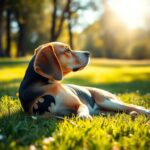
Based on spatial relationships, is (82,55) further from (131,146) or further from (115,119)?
(131,146)

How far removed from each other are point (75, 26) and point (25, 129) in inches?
2019

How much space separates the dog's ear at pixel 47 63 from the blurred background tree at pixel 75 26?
32.4m

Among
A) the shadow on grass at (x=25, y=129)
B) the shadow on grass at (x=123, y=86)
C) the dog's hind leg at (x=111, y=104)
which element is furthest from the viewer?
the shadow on grass at (x=123, y=86)

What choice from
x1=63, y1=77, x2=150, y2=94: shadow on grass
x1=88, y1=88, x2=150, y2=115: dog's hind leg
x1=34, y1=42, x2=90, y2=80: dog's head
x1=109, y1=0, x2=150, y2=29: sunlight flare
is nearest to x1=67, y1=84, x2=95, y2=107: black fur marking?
x1=88, y1=88, x2=150, y2=115: dog's hind leg

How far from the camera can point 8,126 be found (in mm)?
5668

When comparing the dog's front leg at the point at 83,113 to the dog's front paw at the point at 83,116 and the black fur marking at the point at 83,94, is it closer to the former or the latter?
the dog's front paw at the point at 83,116

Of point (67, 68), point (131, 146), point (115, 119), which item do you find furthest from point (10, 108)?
point (131, 146)

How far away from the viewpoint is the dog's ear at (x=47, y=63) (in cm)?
675

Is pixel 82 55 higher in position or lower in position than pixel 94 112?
higher

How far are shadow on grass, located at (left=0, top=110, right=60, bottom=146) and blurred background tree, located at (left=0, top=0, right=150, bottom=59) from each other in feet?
107

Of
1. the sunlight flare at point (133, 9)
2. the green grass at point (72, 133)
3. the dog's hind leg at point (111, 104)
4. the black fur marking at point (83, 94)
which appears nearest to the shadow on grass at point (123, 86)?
the dog's hind leg at point (111, 104)

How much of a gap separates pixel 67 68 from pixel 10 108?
4.87 feet

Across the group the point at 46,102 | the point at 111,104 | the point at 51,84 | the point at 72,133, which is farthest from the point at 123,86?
the point at 72,133

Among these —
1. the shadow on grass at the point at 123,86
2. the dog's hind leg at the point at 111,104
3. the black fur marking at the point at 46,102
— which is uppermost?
the black fur marking at the point at 46,102
